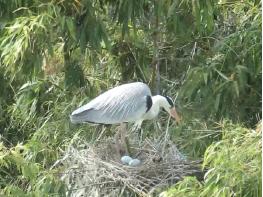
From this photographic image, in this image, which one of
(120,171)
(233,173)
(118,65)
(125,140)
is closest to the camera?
(233,173)

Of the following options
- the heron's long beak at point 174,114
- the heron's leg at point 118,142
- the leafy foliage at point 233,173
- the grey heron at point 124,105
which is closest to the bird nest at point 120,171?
the heron's leg at point 118,142

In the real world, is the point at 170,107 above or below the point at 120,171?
above

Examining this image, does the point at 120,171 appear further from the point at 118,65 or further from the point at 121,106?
the point at 118,65

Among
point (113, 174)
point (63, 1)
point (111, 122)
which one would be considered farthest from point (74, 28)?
point (113, 174)

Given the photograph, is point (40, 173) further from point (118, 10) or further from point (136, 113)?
point (118, 10)

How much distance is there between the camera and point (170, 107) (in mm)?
6074

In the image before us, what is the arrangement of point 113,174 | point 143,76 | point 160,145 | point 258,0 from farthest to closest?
point 143,76, point 258,0, point 160,145, point 113,174

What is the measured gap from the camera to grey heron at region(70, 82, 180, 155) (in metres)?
5.91

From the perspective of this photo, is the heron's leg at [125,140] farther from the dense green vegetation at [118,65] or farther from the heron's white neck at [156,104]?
the dense green vegetation at [118,65]

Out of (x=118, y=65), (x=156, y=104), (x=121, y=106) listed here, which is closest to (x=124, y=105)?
(x=121, y=106)

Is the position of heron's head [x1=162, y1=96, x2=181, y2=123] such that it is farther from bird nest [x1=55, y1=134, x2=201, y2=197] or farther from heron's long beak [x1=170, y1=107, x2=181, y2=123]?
bird nest [x1=55, y1=134, x2=201, y2=197]

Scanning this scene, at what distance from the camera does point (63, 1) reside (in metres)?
6.18

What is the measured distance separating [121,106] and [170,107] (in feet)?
1.09

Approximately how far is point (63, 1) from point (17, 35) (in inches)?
16.3
